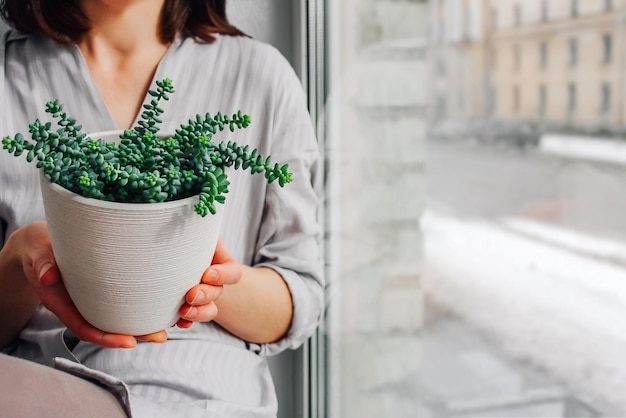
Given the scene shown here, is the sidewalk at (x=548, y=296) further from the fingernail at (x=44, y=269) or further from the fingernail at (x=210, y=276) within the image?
the fingernail at (x=44, y=269)

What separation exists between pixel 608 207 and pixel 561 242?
89mm

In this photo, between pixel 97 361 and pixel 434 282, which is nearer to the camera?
pixel 97 361

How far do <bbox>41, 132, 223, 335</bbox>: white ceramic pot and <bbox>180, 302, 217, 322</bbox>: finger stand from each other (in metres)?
Answer: 0.02

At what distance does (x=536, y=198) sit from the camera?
822mm

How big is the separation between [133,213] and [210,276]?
0.15 m

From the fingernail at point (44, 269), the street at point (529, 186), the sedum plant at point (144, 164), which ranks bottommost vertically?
the fingernail at point (44, 269)

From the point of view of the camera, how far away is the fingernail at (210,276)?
0.81 meters

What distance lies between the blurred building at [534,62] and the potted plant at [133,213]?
0.32 metres

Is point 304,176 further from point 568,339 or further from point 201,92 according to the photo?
point 568,339

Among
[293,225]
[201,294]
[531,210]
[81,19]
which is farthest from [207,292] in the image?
[81,19]

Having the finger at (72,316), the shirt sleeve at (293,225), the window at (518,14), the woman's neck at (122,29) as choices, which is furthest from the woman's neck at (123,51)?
the window at (518,14)

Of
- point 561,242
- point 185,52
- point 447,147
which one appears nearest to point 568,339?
point 561,242

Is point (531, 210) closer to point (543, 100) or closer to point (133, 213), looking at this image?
point (543, 100)

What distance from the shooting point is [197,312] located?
82 centimetres
